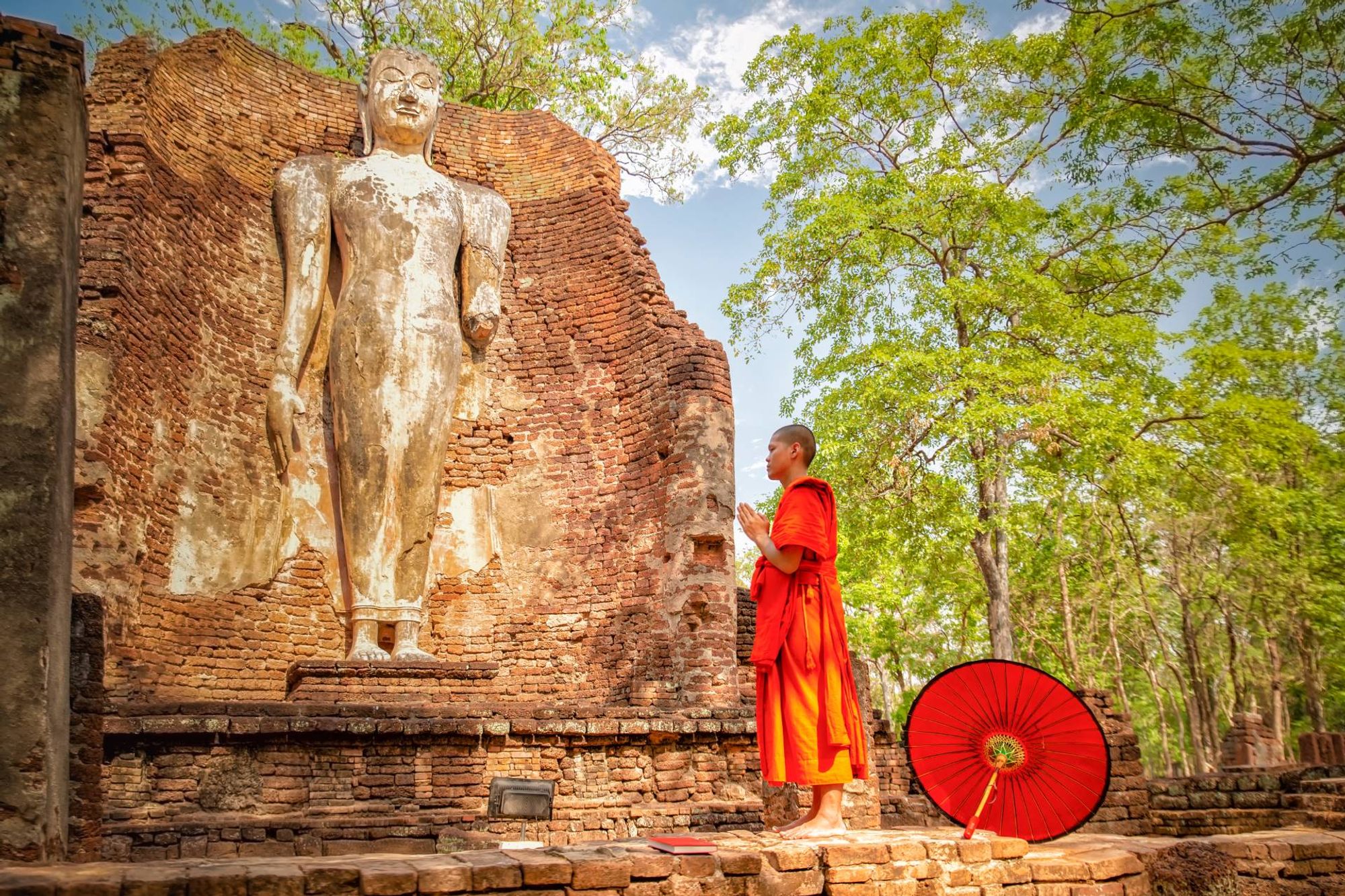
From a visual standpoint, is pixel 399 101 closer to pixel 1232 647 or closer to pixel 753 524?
pixel 753 524

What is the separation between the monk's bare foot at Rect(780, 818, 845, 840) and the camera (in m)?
4.74

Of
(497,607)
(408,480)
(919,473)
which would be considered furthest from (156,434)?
(919,473)

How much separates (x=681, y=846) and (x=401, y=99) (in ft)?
28.4

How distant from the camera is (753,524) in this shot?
505 cm

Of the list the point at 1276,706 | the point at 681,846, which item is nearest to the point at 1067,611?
the point at 1276,706

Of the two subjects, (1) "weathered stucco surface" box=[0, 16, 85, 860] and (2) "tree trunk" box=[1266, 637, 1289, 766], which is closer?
(1) "weathered stucco surface" box=[0, 16, 85, 860]

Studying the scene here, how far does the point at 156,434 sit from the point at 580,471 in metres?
3.76

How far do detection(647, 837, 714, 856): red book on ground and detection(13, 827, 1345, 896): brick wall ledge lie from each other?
1.6 inches

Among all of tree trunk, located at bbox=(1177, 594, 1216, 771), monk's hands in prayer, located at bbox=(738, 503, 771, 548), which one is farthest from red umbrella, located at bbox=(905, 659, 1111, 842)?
tree trunk, located at bbox=(1177, 594, 1216, 771)

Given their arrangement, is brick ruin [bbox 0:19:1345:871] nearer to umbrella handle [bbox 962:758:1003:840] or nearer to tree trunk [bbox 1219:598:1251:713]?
umbrella handle [bbox 962:758:1003:840]

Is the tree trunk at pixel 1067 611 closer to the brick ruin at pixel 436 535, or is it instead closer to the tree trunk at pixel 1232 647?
the tree trunk at pixel 1232 647

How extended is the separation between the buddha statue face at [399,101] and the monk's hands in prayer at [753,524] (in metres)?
7.23

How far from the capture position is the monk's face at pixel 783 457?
5328mm

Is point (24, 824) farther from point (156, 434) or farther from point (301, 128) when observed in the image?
point (301, 128)
